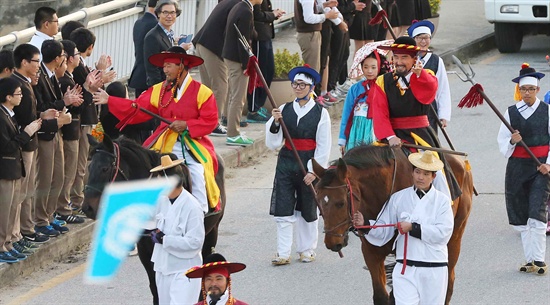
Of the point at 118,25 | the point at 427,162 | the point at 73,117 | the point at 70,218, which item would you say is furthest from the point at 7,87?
the point at 118,25

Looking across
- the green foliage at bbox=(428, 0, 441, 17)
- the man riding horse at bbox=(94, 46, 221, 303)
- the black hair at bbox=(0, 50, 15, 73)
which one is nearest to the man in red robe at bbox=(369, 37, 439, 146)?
the man riding horse at bbox=(94, 46, 221, 303)

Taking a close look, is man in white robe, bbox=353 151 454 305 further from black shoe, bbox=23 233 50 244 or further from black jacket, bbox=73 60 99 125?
black jacket, bbox=73 60 99 125

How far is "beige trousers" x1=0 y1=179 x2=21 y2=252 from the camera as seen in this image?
37.0 feet

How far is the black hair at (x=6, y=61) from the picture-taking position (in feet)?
38.3

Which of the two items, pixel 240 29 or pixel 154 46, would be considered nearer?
pixel 154 46

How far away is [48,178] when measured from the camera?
1226 centimetres

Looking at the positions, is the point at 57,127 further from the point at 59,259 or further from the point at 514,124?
the point at 514,124

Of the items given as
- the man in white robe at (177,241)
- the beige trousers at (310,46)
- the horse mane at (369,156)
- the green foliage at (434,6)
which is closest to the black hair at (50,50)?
the man in white robe at (177,241)

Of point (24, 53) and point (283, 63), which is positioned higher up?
point (24, 53)

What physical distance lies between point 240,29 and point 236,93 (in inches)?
33.2

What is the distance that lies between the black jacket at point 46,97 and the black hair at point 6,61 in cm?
37

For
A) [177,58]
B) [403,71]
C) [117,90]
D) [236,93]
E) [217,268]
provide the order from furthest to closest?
[236,93]
[117,90]
[177,58]
[403,71]
[217,268]

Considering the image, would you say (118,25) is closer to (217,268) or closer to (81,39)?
(81,39)

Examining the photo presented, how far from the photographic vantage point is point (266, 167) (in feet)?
52.6
